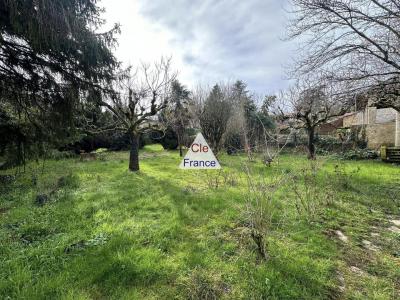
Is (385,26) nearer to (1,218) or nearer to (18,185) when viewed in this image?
(1,218)

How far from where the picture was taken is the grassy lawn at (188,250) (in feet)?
7.55

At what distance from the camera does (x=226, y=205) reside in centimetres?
493

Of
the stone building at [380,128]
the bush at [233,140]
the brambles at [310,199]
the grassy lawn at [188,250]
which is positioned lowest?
the grassy lawn at [188,250]

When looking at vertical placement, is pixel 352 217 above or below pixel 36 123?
below

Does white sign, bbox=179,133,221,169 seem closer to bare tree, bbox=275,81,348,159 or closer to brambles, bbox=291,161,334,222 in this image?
brambles, bbox=291,161,334,222

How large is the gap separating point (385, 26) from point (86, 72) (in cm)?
661

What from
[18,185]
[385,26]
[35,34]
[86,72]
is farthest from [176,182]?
[385,26]

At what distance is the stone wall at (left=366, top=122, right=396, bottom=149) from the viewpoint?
1748cm

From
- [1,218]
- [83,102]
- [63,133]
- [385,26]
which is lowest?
[1,218]

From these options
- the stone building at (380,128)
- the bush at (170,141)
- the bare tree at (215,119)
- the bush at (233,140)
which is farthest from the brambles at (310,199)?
the bush at (170,141)

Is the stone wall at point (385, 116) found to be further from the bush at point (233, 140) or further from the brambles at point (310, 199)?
the brambles at point (310, 199)

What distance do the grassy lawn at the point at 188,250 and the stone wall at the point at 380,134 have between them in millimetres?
15214

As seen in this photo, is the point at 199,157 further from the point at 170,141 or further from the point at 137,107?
the point at 170,141

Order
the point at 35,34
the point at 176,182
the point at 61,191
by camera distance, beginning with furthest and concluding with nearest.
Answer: the point at 176,182 → the point at 61,191 → the point at 35,34
